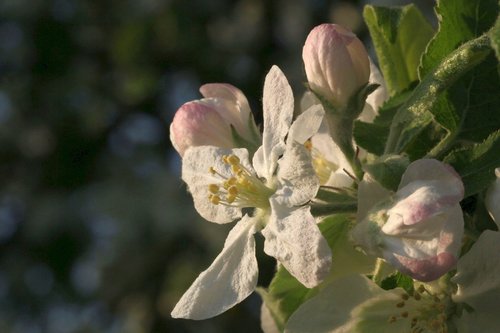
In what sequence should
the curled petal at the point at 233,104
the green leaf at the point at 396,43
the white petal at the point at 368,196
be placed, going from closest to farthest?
the white petal at the point at 368,196
the curled petal at the point at 233,104
the green leaf at the point at 396,43

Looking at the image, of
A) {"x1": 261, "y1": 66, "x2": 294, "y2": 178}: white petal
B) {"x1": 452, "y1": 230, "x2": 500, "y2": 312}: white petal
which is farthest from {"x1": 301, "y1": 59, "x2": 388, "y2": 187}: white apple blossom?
{"x1": 452, "y1": 230, "x2": 500, "y2": 312}: white petal

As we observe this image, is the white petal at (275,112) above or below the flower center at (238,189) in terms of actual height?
above

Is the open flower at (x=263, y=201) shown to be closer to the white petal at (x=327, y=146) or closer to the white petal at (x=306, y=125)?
the white petal at (x=306, y=125)

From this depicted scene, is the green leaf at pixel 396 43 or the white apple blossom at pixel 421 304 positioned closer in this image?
the white apple blossom at pixel 421 304

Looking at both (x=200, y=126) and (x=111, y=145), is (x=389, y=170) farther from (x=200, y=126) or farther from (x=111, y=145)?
(x=111, y=145)

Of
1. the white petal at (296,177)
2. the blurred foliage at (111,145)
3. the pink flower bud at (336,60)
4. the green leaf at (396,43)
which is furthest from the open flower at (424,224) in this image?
the blurred foliage at (111,145)

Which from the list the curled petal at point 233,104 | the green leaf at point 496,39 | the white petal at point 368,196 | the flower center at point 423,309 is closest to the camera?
the green leaf at point 496,39
